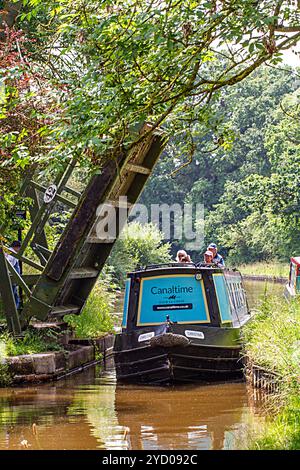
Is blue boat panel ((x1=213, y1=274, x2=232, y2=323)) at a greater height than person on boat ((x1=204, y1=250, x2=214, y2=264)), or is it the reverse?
person on boat ((x1=204, y1=250, x2=214, y2=264))

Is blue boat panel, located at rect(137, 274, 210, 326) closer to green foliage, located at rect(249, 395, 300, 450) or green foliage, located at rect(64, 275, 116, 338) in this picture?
green foliage, located at rect(64, 275, 116, 338)

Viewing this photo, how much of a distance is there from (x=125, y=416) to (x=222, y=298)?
4.27 meters

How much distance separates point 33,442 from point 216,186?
7421cm

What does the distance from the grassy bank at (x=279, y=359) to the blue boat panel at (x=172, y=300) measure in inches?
36.5

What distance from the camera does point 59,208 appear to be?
34875 mm

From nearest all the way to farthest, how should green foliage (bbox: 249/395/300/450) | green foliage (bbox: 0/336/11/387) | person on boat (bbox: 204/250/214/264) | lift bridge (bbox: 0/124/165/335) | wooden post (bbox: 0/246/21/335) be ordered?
green foliage (bbox: 249/395/300/450)
green foliage (bbox: 0/336/11/387)
lift bridge (bbox: 0/124/165/335)
wooden post (bbox: 0/246/21/335)
person on boat (bbox: 204/250/214/264)

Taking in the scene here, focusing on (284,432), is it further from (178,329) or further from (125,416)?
(178,329)

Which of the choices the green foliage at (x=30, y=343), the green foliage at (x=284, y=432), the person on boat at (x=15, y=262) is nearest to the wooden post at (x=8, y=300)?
the green foliage at (x=30, y=343)

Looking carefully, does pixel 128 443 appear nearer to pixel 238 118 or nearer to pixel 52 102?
pixel 52 102

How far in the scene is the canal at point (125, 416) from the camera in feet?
32.1

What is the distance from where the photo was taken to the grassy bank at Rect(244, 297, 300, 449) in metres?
8.59

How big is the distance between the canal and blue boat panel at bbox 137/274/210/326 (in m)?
1.28

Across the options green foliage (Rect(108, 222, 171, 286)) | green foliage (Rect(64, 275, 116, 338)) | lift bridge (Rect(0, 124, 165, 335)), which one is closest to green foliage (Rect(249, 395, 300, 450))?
lift bridge (Rect(0, 124, 165, 335))

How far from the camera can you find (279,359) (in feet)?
37.1
